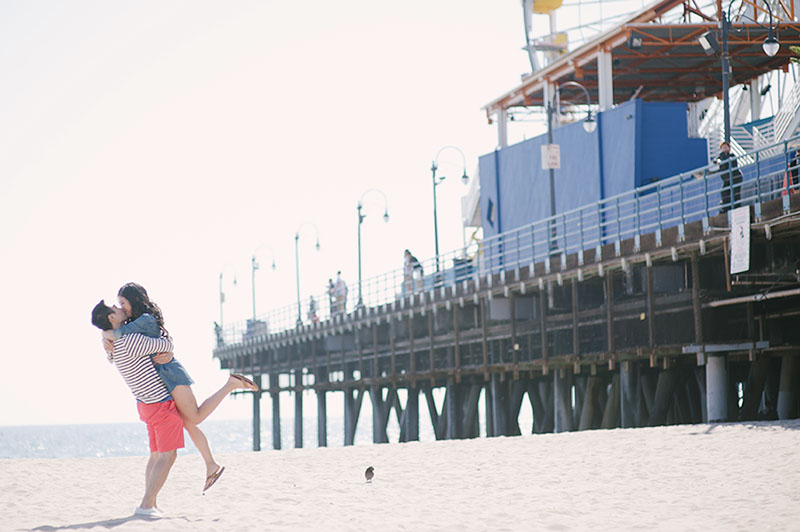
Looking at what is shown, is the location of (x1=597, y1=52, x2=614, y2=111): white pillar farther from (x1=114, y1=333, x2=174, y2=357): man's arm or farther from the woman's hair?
(x1=114, y1=333, x2=174, y2=357): man's arm

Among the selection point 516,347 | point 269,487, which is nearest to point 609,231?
point 516,347

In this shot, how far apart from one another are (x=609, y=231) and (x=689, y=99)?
10131mm

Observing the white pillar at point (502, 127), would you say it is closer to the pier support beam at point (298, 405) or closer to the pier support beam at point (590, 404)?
the pier support beam at point (298, 405)

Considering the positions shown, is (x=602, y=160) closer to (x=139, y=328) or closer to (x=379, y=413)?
(x=379, y=413)

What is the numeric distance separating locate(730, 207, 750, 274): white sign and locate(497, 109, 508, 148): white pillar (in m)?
20.3

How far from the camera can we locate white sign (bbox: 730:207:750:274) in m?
17.8

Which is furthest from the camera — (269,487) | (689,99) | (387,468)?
(689,99)

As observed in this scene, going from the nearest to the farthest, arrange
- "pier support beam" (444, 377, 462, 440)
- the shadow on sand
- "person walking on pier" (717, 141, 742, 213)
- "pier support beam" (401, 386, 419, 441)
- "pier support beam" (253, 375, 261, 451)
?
1. the shadow on sand
2. "person walking on pier" (717, 141, 742, 213)
3. "pier support beam" (444, 377, 462, 440)
4. "pier support beam" (401, 386, 419, 441)
5. "pier support beam" (253, 375, 261, 451)

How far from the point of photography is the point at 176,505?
10.2 meters

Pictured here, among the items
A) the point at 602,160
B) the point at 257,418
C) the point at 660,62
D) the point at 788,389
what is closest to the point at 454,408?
the point at 602,160

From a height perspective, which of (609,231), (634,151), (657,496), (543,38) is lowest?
(657,496)

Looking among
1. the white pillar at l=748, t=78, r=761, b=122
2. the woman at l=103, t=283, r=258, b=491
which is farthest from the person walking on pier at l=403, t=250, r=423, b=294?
the woman at l=103, t=283, r=258, b=491

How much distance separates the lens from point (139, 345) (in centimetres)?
883

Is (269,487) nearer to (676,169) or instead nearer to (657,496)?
(657,496)
